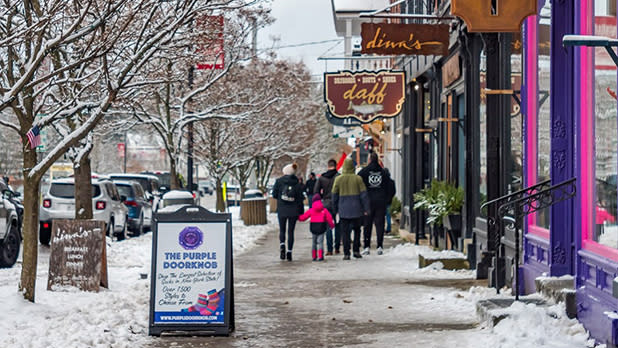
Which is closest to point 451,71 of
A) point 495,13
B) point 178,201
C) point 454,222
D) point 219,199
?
point 454,222

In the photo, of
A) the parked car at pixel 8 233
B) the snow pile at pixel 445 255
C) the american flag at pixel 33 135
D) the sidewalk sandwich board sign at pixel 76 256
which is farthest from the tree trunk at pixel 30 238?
the snow pile at pixel 445 255

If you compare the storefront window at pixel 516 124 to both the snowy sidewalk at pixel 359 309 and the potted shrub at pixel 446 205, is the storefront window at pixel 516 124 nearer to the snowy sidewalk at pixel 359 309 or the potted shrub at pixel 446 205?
the snowy sidewalk at pixel 359 309

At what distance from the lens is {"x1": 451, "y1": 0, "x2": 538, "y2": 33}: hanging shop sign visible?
1052 cm

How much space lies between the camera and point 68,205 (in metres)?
23.5

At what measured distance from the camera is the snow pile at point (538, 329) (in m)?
8.02

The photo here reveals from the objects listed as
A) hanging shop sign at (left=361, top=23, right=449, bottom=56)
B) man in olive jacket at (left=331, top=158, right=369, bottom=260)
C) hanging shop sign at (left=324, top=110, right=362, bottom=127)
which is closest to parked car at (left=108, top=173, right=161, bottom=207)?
hanging shop sign at (left=324, top=110, right=362, bottom=127)

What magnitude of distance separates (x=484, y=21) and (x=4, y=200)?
383 inches

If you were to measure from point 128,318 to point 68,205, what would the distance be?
1410 centimetres

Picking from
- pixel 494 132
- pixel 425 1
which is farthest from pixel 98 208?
pixel 494 132

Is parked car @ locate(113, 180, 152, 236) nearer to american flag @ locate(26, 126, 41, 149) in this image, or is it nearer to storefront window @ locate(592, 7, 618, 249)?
american flag @ locate(26, 126, 41, 149)

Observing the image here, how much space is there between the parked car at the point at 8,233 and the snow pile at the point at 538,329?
10228 mm

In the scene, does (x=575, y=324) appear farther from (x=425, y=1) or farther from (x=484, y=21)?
(x=425, y=1)

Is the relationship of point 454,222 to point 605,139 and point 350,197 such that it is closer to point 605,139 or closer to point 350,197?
point 350,197

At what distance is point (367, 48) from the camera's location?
590 inches
